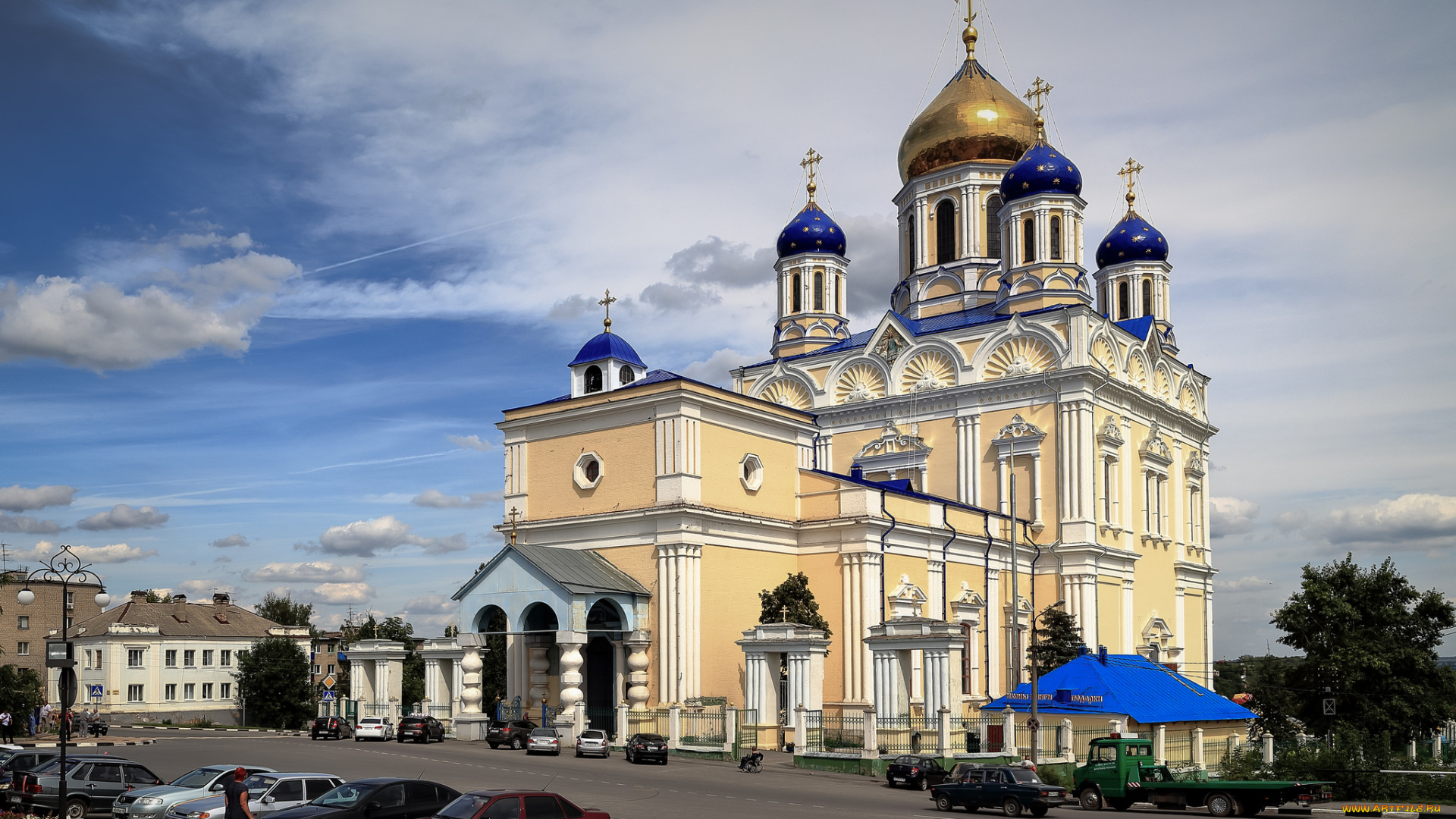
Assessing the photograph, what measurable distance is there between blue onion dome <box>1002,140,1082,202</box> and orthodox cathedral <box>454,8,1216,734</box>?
10 centimetres

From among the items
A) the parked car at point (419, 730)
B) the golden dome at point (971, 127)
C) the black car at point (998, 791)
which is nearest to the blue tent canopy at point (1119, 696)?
the black car at point (998, 791)

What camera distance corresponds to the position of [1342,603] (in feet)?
113

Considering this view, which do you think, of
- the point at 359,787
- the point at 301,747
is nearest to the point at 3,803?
the point at 359,787

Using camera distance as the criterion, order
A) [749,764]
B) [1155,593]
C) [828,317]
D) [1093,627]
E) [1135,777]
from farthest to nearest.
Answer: [828,317], [1155,593], [1093,627], [749,764], [1135,777]

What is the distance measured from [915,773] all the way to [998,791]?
4.14 metres

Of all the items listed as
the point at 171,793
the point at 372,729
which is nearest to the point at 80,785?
the point at 171,793

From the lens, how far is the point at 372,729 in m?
32.3

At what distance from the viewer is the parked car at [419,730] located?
3164cm

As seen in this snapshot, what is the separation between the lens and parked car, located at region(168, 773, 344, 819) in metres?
16.6

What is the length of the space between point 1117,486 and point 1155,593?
19.0 feet

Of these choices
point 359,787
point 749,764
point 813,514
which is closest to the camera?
point 359,787

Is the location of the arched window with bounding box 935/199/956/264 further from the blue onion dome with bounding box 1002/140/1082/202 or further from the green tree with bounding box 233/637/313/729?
the green tree with bounding box 233/637/313/729

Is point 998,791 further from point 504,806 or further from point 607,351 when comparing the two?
point 607,351

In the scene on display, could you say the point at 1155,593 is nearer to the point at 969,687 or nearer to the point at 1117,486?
the point at 1117,486
